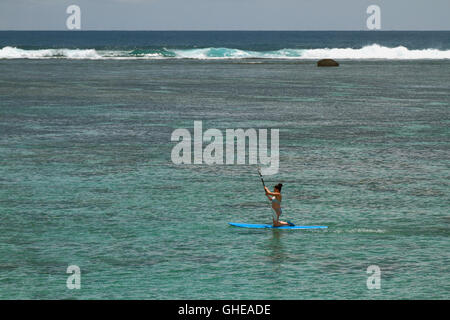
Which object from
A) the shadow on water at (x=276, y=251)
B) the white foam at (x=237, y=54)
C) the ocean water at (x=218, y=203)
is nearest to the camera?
the ocean water at (x=218, y=203)

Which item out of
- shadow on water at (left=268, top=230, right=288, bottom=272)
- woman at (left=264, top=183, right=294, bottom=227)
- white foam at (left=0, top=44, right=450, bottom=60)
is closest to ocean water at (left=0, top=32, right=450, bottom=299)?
shadow on water at (left=268, top=230, right=288, bottom=272)

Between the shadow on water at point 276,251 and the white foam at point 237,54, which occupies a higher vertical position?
the white foam at point 237,54

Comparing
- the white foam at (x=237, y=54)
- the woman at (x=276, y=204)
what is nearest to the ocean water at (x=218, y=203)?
the woman at (x=276, y=204)

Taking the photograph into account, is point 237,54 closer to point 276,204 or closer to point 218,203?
point 218,203

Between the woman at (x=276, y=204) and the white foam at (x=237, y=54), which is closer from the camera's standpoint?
the woman at (x=276, y=204)

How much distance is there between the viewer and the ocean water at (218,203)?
21891 mm

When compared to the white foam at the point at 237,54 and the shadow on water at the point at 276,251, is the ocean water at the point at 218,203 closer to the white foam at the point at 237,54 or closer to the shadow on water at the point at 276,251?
the shadow on water at the point at 276,251

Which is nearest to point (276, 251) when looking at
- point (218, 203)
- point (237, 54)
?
point (218, 203)

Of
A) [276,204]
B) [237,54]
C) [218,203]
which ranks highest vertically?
[237,54]

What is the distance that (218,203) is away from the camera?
30672 millimetres

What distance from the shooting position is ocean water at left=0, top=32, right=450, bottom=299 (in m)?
21.9

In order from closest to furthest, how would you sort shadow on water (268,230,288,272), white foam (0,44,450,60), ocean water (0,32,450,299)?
1. ocean water (0,32,450,299)
2. shadow on water (268,230,288,272)
3. white foam (0,44,450,60)

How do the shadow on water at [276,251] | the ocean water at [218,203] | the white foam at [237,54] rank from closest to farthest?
the ocean water at [218,203] < the shadow on water at [276,251] < the white foam at [237,54]

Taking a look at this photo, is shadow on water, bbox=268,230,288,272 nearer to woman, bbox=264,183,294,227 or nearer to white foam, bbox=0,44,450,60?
woman, bbox=264,183,294,227
